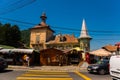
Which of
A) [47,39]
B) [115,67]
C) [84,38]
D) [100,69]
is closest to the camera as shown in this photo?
[115,67]

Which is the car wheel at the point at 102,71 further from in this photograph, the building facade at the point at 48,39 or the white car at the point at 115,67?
the building facade at the point at 48,39

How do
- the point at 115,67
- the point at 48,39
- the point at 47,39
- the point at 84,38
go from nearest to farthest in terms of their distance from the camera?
1. the point at 115,67
2. the point at 84,38
3. the point at 47,39
4. the point at 48,39

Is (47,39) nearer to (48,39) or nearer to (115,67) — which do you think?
(48,39)

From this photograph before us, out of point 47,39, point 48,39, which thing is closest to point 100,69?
point 47,39

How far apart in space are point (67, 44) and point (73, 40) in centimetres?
219

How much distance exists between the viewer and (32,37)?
74.0 m

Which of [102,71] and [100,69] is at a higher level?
[100,69]

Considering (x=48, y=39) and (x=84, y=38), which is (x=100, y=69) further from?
(x=48, y=39)

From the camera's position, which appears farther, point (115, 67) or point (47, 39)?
point (47, 39)

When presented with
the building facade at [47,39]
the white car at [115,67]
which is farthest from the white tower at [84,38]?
the white car at [115,67]

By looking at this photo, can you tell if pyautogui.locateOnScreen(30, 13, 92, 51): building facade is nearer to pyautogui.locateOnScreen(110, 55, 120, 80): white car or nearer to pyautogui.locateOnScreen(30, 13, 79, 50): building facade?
pyautogui.locateOnScreen(30, 13, 79, 50): building facade

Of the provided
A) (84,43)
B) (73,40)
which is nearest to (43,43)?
(73,40)

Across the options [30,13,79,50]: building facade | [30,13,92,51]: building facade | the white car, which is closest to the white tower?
[30,13,92,51]: building facade

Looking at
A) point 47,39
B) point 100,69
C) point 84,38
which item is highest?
point 47,39
